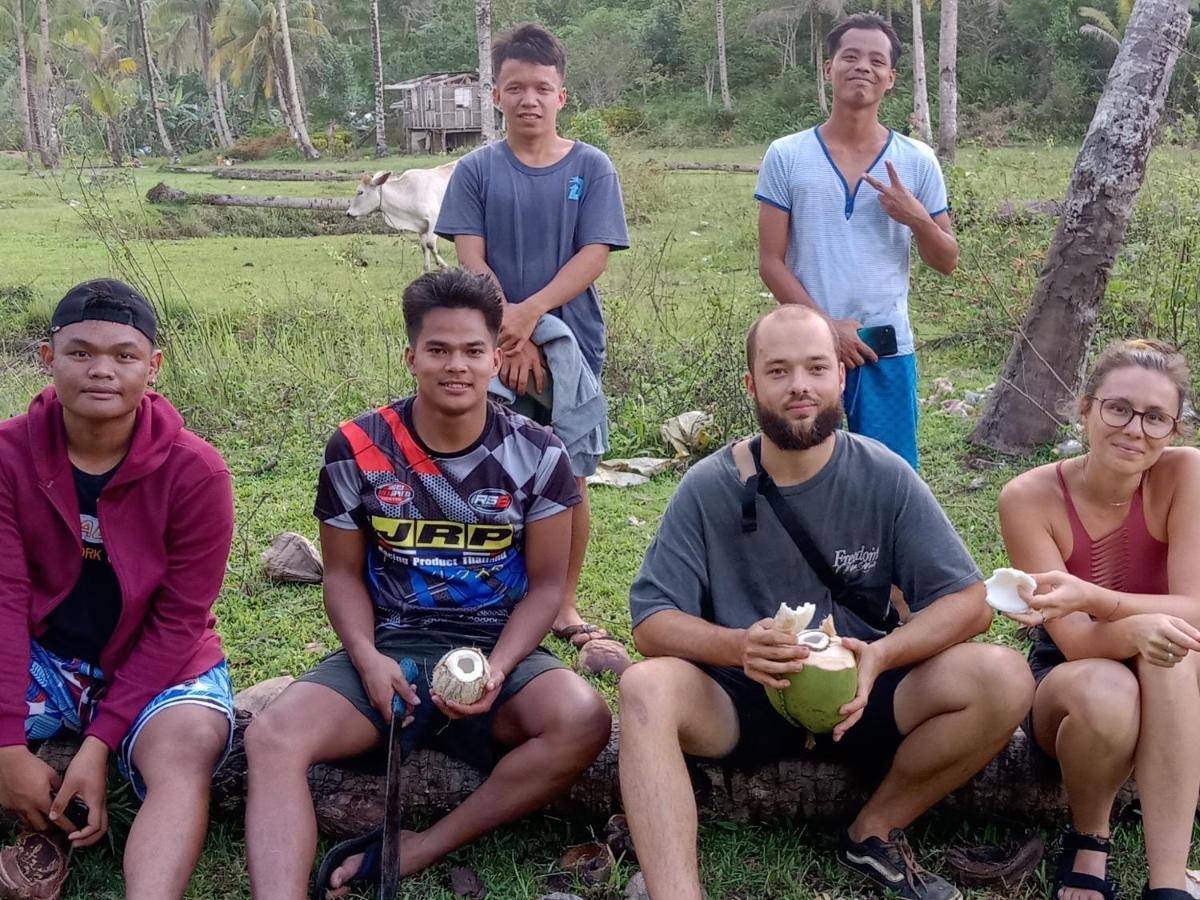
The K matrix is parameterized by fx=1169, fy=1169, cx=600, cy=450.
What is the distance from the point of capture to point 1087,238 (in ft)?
18.7

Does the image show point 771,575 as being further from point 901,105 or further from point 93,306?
point 901,105

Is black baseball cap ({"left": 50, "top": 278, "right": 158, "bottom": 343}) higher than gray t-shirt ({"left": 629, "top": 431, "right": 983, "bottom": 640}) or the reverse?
higher

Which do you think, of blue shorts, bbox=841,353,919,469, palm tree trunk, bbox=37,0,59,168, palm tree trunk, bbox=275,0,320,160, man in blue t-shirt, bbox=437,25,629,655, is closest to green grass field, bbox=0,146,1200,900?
blue shorts, bbox=841,353,919,469

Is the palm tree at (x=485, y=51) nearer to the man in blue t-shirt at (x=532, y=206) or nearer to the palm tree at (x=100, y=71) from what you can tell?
the palm tree at (x=100, y=71)

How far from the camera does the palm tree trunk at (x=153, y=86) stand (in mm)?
30531

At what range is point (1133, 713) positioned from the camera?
263cm

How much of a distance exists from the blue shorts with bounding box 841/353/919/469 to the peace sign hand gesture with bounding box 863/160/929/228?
444 mm

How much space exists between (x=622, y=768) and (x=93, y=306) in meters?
1.71

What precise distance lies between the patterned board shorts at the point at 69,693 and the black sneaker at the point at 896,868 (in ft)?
5.23

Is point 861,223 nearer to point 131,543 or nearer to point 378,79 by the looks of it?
point 131,543

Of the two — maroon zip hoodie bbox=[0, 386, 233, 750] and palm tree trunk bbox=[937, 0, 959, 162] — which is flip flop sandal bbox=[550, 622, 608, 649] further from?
palm tree trunk bbox=[937, 0, 959, 162]

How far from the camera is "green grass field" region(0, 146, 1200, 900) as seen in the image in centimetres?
299

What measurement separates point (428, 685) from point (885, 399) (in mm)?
1766

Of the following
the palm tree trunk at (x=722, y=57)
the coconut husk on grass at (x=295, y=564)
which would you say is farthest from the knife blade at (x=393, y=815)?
the palm tree trunk at (x=722, y=57)
